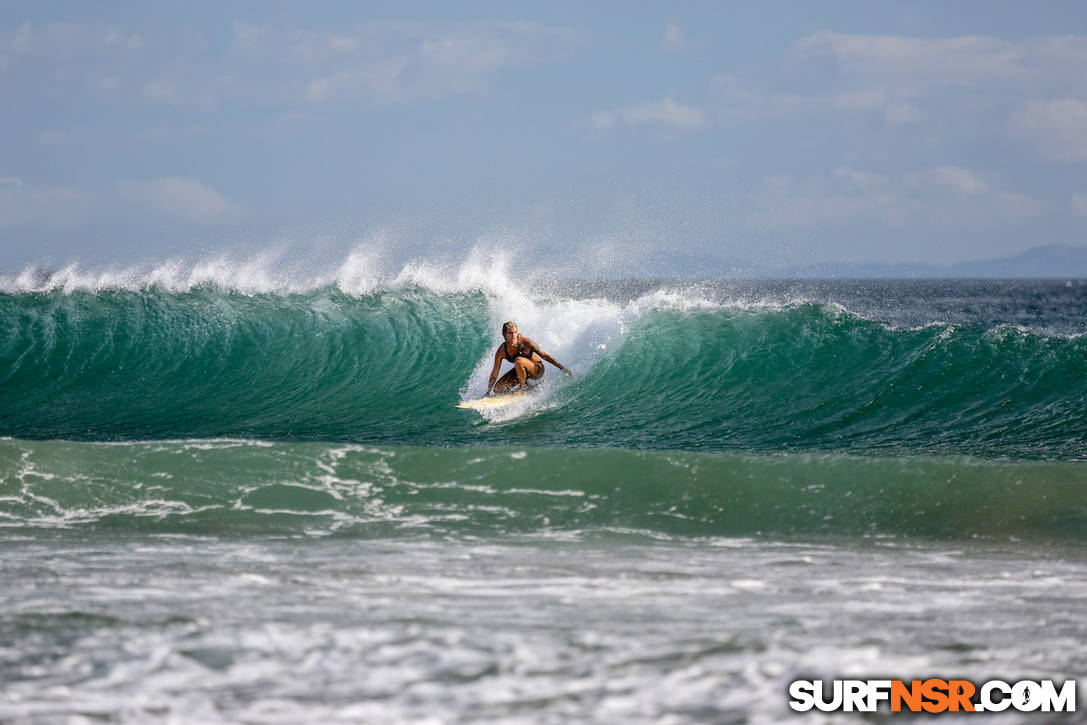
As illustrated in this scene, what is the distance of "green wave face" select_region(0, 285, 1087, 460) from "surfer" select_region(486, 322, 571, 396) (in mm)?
334

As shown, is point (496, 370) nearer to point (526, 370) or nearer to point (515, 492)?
point (526, 370)

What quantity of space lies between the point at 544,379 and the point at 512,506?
18.8 feet

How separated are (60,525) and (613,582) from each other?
14.2ft

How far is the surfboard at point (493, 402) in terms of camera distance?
12439 millimetres

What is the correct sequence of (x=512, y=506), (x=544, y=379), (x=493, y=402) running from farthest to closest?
(x=544, y=379), (x=493, y=402), (x=512, y=506)

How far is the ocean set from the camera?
3.56 meters

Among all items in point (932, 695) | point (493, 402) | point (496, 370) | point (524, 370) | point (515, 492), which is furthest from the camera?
point (524, 370)

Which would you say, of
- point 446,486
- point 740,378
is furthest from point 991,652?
point 740,378

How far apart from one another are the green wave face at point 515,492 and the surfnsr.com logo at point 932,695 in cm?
354

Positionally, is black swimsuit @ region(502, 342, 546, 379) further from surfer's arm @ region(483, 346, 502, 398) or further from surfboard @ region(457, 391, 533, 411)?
surfboard @ region(457, 391, 533, 411)

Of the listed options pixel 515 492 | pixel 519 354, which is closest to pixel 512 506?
pixel 515 492

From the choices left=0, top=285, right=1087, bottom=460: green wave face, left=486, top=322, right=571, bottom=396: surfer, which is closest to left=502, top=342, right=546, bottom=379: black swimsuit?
left=486, top=322, right=571, bottom=396: surfer

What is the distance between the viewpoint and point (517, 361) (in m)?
12.8

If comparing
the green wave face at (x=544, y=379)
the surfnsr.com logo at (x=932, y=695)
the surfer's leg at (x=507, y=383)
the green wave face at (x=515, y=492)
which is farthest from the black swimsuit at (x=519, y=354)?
the surfnsr.com logo at (x=932, y=695)
